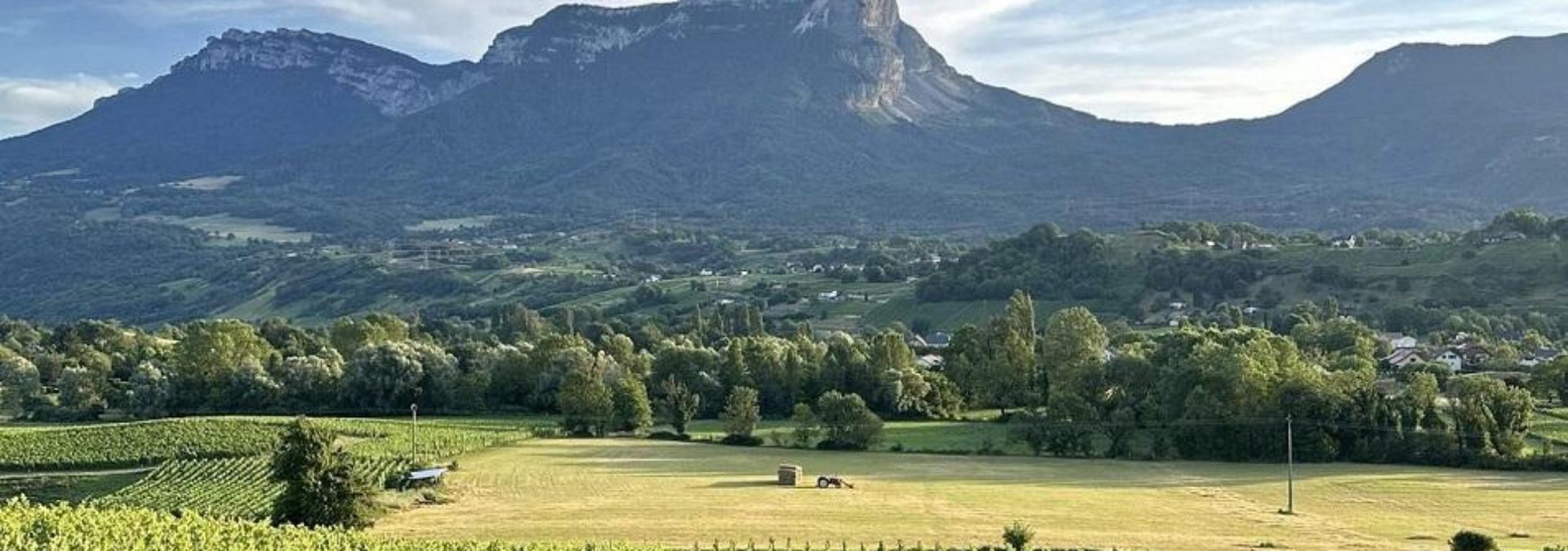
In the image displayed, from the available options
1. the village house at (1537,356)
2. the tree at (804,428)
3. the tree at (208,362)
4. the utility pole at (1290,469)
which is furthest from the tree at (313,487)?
the village house at (1537,356)

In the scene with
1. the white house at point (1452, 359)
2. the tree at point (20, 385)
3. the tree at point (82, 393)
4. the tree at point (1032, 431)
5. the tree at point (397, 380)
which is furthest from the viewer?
the white house at point (1452, 359)

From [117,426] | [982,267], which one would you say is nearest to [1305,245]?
[982,267]

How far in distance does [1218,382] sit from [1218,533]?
23.1 m

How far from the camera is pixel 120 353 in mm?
95188

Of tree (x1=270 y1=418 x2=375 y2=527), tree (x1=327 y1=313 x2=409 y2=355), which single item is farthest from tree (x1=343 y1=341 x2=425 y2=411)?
tree (x1=270 y1=418 x2=375 y2=527)

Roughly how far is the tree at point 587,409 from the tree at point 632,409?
1.38ft

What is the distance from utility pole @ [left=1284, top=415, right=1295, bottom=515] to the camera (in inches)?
1837

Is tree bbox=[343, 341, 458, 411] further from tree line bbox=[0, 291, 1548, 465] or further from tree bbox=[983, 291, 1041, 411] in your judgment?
tree bbox=[983, 291, 1041, 411]

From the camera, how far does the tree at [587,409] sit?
72.9 metres

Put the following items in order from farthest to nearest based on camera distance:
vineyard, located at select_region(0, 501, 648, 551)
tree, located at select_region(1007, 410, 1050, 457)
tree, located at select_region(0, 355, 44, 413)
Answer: tree, located at select_region(0, 355, 44, 413) < tree, located at select_region(1007, 410, 1050, 457) < vineyard, located at select_region(0, 501, 648, 551)

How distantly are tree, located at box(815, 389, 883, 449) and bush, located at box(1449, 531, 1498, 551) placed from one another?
3423 centimetres

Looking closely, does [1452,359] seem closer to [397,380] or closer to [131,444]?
[397,380]

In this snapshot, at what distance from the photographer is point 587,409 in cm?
7294

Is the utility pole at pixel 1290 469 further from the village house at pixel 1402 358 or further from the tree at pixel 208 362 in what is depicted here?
the tree at pixel 208 362
